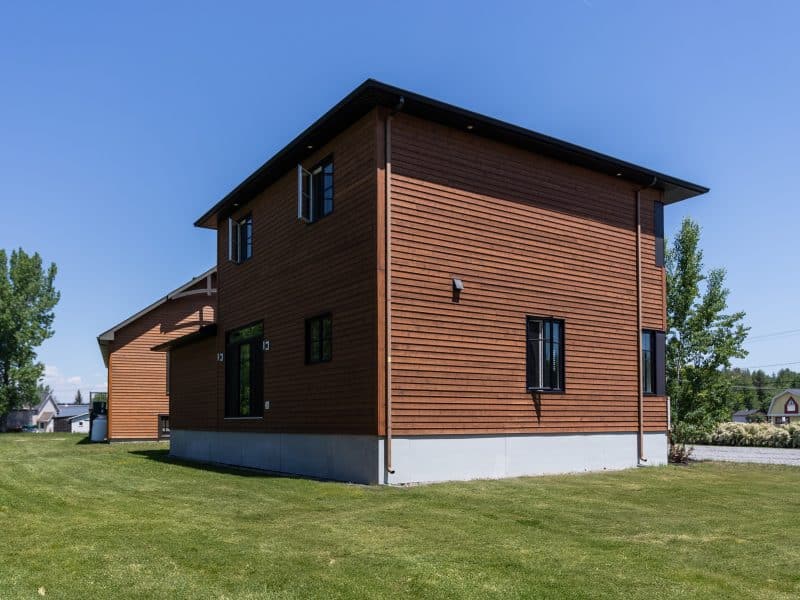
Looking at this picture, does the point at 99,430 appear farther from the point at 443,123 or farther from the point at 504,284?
the point at 443,123

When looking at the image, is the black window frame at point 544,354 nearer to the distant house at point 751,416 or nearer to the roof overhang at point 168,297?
the roof overhang at point 168,297

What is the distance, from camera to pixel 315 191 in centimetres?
1608

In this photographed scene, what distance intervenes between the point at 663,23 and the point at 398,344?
7.65 metres

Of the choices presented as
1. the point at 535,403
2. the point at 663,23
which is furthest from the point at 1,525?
the point at 663,23

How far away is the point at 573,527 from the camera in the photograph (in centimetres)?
892

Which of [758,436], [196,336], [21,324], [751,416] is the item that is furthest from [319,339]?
[751,416]

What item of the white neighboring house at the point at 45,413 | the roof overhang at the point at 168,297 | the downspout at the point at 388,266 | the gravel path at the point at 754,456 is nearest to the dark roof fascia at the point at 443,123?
the downspout at the point at 388,266

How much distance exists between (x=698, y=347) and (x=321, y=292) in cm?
1147

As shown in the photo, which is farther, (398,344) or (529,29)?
(398,344)

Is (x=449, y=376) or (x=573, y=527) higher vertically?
(x=449, y=376)

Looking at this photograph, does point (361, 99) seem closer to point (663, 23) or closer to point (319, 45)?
point (319, 45)

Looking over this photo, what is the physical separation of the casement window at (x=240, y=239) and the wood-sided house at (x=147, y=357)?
12583 mm

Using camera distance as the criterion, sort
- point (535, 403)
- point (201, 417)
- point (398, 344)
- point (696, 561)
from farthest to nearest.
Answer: point (201, 417), point (535, 403), point (398, 344), point (696, 561)

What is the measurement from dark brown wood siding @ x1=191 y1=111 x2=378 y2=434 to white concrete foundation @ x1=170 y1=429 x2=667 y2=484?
0.37 m
